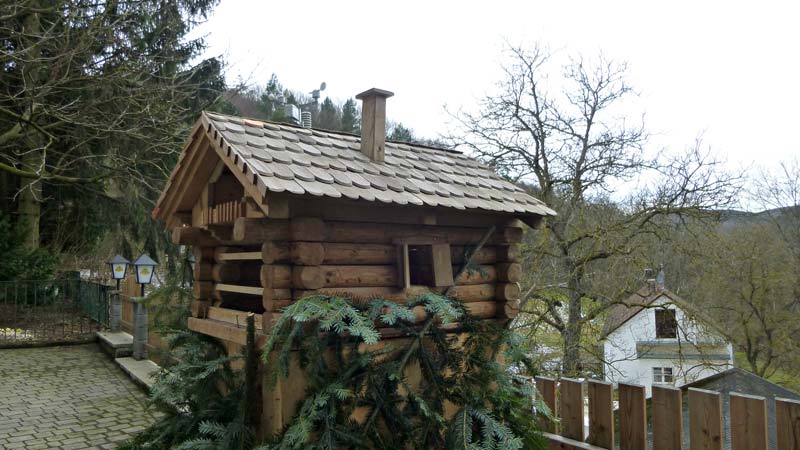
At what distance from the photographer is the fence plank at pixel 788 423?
264 centimetres

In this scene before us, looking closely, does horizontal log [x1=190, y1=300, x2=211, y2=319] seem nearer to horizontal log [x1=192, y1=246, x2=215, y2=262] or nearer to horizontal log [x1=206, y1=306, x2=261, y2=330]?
horizontal log [x1=206, y1=306, x2=261, y2=330]

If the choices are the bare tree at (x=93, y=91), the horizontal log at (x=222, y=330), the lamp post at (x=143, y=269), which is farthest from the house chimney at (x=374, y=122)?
the bare tree at (x=93, y=91)

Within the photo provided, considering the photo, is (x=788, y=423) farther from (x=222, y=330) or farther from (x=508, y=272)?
(x=222, y=330)

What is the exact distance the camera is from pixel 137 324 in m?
10.3

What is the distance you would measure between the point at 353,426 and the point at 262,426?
72cm

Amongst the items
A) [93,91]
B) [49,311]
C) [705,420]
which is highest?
[93,91]

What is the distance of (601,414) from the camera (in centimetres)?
337

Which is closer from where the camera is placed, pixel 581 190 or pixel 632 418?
pixel 632 418

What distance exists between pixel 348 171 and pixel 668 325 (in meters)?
13.9

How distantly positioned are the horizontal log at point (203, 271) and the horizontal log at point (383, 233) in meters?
1.68

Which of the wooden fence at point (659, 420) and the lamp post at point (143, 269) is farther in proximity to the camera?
the lamp post at point (143, 269)

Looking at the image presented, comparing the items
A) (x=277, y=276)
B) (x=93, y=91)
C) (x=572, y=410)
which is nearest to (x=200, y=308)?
(x=277, y=276)

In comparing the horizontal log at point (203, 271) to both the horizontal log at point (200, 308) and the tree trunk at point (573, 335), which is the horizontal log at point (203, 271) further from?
the tree trunk at point (573, 335)

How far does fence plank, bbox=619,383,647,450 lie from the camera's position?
126 inches
